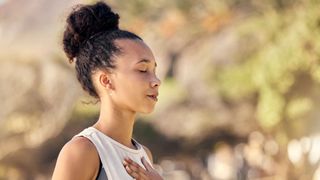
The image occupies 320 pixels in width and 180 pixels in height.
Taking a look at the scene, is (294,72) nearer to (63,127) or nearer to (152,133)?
(152,133)

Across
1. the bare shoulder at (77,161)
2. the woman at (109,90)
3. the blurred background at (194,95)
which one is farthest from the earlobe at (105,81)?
the blurred background at (194,95)

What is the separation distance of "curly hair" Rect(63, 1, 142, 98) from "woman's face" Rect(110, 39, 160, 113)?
0.02m

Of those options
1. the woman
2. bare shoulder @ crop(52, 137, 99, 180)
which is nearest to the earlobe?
the woman

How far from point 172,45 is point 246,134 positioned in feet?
3.26

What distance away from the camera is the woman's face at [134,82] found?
1.43 metres

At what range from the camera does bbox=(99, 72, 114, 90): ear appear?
1447 millimetres

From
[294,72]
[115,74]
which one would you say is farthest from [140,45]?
[294,72]

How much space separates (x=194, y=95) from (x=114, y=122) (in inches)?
220

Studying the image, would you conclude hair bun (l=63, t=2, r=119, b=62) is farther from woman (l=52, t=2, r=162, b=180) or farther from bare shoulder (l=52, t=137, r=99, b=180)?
bare shoulder (l=52, t=137, r=99, b=180)

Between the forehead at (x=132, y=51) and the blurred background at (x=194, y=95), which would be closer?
the forehead at (x=132, y=51)

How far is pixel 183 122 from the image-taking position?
23.1ft

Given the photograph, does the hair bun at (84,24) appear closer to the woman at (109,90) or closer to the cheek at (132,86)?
the woman at (109,90)

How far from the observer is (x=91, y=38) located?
1.51 meters

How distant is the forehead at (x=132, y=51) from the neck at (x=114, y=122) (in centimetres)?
9
